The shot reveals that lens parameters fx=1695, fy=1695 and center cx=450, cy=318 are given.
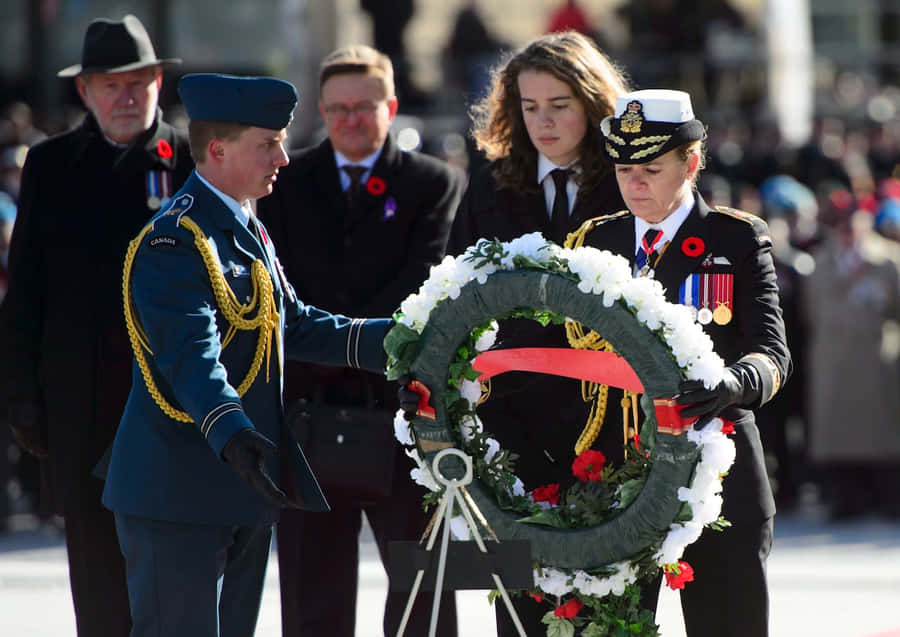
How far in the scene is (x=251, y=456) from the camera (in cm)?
415

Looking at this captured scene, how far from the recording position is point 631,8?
20.0 meters

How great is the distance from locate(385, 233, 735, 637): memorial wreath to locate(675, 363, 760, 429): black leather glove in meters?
0.03

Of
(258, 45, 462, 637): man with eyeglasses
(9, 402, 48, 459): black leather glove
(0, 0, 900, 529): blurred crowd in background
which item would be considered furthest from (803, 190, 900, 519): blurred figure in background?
(9, 402, 48, 459): black leather glove

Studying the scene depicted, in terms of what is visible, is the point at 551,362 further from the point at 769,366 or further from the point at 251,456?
the point at 251,456

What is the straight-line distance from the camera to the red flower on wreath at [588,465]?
448 cm

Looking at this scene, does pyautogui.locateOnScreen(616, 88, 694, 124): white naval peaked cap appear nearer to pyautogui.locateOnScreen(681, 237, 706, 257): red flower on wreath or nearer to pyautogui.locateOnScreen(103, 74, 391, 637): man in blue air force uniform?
pyautogui.locateOnScreen(681, 237, 706, 257): red flower on wreath

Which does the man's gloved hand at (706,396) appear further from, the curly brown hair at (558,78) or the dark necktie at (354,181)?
the dark necktie at (354,181)

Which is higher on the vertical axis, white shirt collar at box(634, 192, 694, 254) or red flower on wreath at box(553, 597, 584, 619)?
white shirt collar at box(634, 192, 694, 254)

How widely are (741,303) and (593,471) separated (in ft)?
1.94

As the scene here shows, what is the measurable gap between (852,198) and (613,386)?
825 centimetres

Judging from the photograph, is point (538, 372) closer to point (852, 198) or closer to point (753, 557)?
point (753, 557)

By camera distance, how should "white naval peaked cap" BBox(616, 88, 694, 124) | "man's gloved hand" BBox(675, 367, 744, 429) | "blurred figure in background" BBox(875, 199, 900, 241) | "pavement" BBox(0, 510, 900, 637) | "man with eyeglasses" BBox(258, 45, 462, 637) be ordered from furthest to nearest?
"blurred figure in background" BBox(875, 199, 900, 241) → "pavement" BBox(0, 510, 900, 637) → "man with eyeglasses" BBox(258, 45, 462, 637) → "white naval peaked cap" BBox(616, 88, 694, 124) → "man's gloved hand" BBox(675, 367, 744, 429)

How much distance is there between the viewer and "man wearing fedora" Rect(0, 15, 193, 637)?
218 inches

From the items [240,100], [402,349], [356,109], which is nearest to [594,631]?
[402,349]
